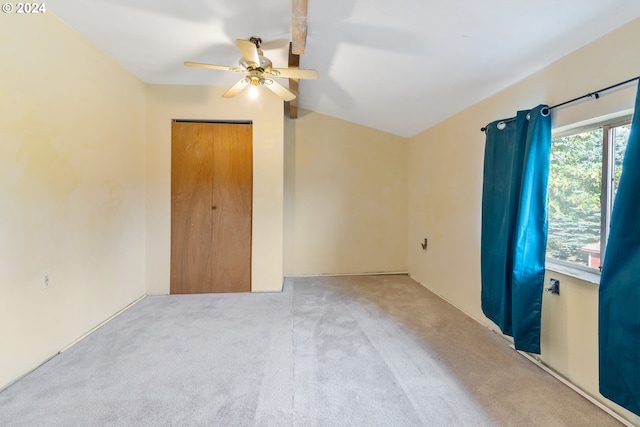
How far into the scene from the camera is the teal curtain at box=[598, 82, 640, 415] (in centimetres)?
125

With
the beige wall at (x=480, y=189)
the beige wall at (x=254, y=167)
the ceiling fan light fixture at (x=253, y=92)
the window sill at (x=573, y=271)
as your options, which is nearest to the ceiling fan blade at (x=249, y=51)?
the ceiling fan light fixture at (x=253, y=92)

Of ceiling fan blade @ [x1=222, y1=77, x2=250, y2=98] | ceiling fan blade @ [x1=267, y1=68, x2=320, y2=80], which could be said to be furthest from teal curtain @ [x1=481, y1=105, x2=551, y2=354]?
ceiling fan blade @ [x1=222, y1=77, x2=250, y2=98]

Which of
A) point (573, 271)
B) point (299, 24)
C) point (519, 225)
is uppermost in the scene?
point (299, 24)

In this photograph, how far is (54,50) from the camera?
1974mm

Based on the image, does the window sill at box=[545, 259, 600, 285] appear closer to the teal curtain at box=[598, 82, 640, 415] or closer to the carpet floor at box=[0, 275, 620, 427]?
the teal curtain at box=[598, 82, 640, 415]

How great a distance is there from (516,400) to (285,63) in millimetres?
3364

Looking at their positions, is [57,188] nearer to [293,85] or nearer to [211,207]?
[211,207]

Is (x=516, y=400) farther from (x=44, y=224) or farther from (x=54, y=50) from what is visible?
(x=54, y=50)

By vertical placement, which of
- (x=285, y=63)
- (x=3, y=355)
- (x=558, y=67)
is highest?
(x=285, y=63)

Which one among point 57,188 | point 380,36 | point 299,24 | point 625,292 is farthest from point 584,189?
point 57,188

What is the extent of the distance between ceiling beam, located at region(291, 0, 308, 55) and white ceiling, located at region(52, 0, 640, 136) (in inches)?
6.0

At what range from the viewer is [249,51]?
6.27 ft

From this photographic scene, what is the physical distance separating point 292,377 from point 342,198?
9.37 ft

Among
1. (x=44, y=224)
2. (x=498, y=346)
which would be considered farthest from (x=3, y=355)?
(x=498, y=346)
